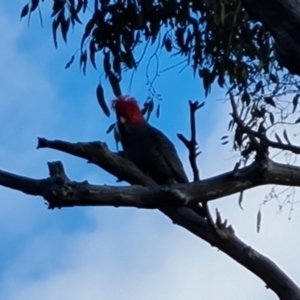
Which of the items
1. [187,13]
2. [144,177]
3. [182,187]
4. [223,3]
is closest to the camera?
[182,187]

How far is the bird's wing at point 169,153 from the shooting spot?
11.5ft

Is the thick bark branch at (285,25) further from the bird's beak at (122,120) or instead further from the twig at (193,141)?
the bird's beak at (122,120)

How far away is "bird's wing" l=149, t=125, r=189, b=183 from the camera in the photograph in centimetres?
350

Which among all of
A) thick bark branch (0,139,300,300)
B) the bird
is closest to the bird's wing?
the bird

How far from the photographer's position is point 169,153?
360 cm

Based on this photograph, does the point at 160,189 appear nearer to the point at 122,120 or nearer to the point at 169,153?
the point at 169,153

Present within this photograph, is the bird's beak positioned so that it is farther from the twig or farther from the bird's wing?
the twig

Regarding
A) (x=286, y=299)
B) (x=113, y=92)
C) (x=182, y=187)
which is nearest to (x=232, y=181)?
(x=182, y=187)

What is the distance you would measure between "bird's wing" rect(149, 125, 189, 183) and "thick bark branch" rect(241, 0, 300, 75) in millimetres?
1494

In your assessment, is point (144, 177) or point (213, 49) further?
point (213, 49)

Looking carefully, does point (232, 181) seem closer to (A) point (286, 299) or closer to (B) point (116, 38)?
(A) point (286, 299)

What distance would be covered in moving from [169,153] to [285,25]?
1.69 m

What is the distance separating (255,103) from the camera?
147 inches

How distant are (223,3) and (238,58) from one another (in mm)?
423
